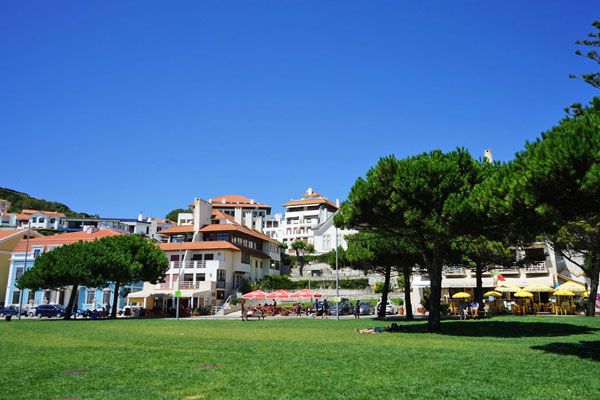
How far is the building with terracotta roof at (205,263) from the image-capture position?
208 feet

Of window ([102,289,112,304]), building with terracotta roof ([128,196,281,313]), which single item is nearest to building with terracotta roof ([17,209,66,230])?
building with terracotta roof ([128,196,281,313])

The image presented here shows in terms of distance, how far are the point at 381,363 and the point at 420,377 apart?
7.75ft

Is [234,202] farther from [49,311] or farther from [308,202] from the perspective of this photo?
[49,311]

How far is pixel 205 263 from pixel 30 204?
11783 cm

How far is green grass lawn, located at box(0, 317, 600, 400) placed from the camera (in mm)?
9398

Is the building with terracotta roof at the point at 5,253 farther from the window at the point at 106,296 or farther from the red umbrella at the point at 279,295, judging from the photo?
the red umbrella at the point at 279,295

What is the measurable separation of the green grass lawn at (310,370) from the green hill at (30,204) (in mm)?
151370

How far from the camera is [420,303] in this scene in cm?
5247

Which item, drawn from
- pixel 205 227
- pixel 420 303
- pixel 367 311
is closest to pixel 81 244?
pixel 205 227

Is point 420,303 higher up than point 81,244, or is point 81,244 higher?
point 81,244

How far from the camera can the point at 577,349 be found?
1619 cm

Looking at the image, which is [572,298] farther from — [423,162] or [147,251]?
[147,251]

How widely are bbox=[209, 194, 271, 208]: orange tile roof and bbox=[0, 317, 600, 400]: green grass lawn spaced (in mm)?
117568

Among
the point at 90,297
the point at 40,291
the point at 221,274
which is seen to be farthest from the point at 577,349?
the point at 40,291
